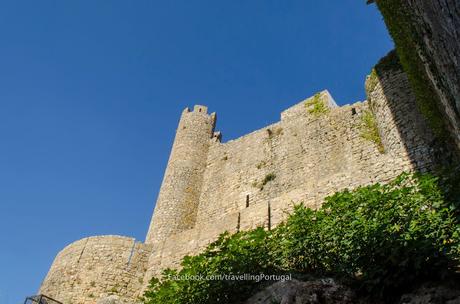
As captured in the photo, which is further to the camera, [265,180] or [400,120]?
[265,180]

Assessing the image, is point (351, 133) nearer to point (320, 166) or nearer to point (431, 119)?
point (320, 166)

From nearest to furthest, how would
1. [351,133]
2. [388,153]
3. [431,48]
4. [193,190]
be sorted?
[431,48] < [388,153] < [351,133] < [193,190]

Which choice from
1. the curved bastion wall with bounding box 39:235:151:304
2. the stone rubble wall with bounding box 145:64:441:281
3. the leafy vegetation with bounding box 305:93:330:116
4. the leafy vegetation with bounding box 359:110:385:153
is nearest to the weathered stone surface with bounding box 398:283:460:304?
the stone rubble wall with bounding box 145:64:441:281

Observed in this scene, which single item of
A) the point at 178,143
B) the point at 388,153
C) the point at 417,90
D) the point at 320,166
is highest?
the point at 178,143

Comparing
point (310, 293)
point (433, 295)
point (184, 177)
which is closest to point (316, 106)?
point (184, 177)

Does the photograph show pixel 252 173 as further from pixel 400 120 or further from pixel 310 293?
pixel 310 293

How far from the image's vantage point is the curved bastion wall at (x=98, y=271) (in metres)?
13.2

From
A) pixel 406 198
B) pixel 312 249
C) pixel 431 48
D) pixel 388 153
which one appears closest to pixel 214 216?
pixel 388 153

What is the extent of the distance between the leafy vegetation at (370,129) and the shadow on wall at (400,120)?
1.25 metres

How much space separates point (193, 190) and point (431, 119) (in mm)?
11140

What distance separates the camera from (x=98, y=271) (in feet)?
44.9

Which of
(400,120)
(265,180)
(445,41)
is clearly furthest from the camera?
(265,180)

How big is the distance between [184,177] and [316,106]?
657cm

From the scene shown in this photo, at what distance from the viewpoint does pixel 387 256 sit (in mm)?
6160
